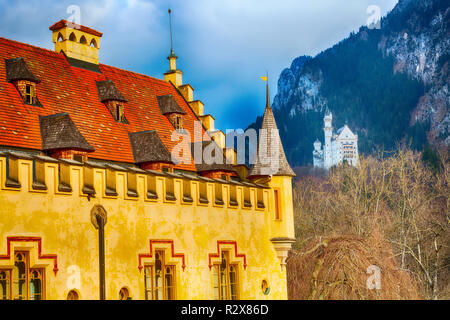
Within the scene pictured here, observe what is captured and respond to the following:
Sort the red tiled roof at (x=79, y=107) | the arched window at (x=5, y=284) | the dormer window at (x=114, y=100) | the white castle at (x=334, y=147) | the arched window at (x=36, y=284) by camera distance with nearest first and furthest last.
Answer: the arched window at (x=5, y=284) < the arched window at (x=36, y=284) < the red tiled roof at (x=79, y=107) < the dormer window at (x=114, y=100) < the white castle at (x=334, y=147)

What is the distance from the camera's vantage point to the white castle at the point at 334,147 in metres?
156

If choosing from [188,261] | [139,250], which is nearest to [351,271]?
[188,261]

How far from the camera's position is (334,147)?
167375 millimetres

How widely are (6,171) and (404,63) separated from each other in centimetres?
14333

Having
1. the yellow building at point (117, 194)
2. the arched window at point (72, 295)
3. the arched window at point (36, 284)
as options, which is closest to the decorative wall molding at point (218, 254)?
the yellow building at point (117, 194)

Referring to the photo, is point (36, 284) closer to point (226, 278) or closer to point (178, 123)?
point (226, 278)

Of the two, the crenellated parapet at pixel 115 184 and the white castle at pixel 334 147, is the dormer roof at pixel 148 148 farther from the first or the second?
the white castle at pixel 334 147

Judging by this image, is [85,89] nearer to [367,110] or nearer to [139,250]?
[139,250]

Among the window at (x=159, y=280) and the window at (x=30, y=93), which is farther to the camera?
the window at (x=30, y=93)

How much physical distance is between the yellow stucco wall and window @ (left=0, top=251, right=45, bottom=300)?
21 centimetres

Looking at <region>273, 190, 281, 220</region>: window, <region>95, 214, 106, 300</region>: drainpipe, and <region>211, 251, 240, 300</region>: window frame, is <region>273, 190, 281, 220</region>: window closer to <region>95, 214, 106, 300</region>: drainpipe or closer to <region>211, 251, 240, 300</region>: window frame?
<region>211, 251, 240, 300</region>: window frame

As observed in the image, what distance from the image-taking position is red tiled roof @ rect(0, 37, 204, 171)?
19.5 meters

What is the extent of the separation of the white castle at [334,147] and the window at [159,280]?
13399 cm

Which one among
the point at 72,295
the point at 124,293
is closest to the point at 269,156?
the point at 124,293
